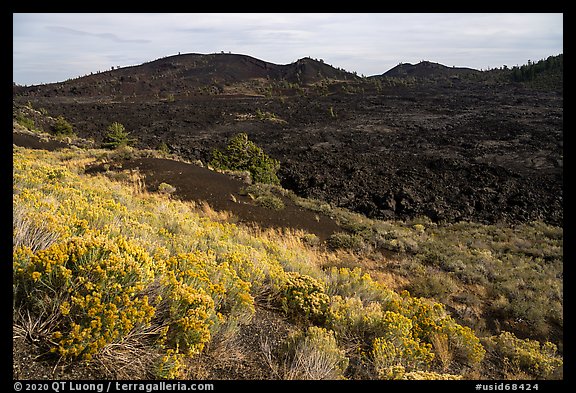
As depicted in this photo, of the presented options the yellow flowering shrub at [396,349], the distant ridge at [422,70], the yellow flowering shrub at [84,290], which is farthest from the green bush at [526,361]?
the distant ridge at [422,70]

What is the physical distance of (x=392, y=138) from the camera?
36.2 meters

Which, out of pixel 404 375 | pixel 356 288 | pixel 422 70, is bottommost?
pixel 356 288

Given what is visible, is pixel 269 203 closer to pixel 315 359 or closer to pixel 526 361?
pixel 526 361

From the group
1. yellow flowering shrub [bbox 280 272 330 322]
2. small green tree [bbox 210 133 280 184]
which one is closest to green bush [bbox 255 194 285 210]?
small green tree [bbox 210 133 280 184]

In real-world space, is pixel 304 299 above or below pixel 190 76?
below

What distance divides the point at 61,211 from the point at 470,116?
47.5 metres

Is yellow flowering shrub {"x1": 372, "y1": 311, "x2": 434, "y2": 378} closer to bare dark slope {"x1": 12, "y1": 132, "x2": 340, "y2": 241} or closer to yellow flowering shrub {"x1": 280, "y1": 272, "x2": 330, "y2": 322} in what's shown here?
yellow flowering shrub {"x1": 280, "y1": 272, "x2": 330, "y2": 322}

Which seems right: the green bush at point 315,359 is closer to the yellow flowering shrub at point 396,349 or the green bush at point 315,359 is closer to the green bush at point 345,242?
the yellow flowering shrub at point 396,349

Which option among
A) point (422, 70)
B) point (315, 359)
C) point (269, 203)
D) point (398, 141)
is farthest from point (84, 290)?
point (422, 70)

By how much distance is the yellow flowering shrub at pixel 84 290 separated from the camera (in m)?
2.69

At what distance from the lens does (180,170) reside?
15.3 meters

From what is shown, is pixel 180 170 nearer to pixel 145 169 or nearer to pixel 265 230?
pixel 145 169

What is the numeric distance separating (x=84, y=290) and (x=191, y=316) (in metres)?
0.86
